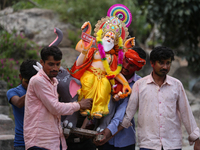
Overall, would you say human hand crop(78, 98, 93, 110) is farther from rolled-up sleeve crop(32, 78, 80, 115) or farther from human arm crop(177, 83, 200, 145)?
human arm crop(177, 83, 200, 145)

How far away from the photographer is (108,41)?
3152mm

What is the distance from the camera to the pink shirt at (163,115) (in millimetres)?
2705

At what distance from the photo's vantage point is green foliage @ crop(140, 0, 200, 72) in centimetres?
724

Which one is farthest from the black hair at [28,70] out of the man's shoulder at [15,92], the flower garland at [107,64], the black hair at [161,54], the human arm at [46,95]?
the black hair at [161,54]

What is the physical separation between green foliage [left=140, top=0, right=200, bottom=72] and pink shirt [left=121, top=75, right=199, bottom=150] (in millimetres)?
4927

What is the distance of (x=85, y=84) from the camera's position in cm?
299

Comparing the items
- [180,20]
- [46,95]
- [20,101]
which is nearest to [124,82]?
[46,95]

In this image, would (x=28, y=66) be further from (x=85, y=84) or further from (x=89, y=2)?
(x=89, y=2)

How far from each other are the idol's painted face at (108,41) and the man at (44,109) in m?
0.81

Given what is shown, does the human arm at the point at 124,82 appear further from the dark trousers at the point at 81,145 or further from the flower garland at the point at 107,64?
the dark trousers at the point at 81,145

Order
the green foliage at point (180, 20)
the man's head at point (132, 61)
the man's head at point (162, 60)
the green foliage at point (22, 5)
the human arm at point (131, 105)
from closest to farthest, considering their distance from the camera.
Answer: the man's head at point (162, 60)
the human arm at point (131, 105)
the man's head at point (132, 61)
the green foliage at point (180, 20)
the green foliage at point (22, 5)

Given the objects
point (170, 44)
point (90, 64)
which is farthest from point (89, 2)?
point (90, 64)

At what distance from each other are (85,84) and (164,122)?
101 centimetres

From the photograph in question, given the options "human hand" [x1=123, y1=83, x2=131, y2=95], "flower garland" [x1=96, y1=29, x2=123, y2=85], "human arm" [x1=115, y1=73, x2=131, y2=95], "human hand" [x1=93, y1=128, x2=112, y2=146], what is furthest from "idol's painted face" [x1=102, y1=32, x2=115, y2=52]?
"human hand" [x1=93, y1=128, x2=112, y2=146]
